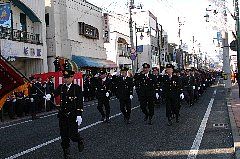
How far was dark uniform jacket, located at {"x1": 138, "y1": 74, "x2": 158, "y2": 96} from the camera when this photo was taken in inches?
490

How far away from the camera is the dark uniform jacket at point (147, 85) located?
1245 centimetres

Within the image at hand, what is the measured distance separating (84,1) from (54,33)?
7.26 meters

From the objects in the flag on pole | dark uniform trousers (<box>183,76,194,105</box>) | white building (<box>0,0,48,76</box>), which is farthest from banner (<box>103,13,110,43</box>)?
the flag on pole

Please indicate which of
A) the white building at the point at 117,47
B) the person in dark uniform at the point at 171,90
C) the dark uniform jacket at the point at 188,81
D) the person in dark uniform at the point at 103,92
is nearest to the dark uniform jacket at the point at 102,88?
the person in dark uniform at the point at 103,92

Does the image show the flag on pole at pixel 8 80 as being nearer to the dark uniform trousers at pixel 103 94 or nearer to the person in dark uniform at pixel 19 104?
the dark uniform trousers at pixel 103 94

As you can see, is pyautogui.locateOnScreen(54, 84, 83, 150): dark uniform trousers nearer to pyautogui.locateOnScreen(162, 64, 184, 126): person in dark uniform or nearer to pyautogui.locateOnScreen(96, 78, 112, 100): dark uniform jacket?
pyautogui.locateOnScreen(162, 64, 184, 126): person in dark uniform

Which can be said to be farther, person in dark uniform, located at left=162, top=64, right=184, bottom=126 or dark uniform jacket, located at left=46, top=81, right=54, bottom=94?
dark uniform jacket, located at left=46, top=81, right=54, bottom=94

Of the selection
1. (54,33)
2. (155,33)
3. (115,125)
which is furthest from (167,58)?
(115,125)

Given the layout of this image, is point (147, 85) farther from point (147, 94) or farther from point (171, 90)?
point (171, 90)

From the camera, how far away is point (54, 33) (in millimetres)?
30297

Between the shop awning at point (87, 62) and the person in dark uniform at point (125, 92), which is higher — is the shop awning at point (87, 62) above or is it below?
above

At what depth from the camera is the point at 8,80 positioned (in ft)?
27.3

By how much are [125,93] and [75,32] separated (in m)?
21.7

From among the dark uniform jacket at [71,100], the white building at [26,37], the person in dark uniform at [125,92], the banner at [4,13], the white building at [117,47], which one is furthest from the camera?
the white building at [117,47]
